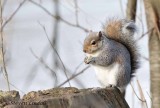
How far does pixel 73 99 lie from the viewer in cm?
166

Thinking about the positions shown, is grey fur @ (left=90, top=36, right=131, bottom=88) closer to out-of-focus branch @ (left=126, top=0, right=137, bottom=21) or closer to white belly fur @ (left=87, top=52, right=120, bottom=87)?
white belly fur @ (left=87, top=52, right=120, bottom=87)

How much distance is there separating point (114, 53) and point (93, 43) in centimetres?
10

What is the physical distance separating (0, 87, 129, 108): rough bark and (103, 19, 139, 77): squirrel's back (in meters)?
0.36

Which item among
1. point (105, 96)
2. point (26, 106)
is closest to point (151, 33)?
point (105, 96)

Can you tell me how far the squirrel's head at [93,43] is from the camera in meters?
2.14

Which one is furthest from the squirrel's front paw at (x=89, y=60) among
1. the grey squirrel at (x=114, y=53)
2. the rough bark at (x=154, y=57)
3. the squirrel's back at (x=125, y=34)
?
the rough bark at (x=154, y=57)

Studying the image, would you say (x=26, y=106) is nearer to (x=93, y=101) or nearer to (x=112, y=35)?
(x=93, y=101)

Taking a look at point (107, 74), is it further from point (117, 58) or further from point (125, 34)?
point (125, 34)

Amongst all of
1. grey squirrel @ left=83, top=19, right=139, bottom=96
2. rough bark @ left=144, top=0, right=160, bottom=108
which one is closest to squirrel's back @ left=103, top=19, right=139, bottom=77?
grey squirrel @ left=83, top=19, right=139, bottom=96

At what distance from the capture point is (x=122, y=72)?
207 cm

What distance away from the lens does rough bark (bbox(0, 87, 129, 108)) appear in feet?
5.32

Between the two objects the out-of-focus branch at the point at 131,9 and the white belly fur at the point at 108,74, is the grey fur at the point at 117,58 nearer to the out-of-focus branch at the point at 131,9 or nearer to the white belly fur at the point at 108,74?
the white belly fur at the point at 108,74

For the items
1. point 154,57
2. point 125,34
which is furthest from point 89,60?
point 154,57

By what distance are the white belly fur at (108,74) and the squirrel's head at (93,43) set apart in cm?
9
